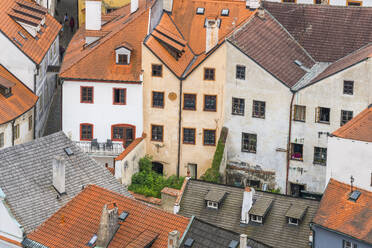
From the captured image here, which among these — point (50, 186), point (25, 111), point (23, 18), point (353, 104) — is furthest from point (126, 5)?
point (50, 186)

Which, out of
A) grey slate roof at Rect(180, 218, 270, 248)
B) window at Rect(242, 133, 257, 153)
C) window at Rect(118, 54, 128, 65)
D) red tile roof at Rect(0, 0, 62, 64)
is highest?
red tile roof at Rect(0, 0, 62, 64)

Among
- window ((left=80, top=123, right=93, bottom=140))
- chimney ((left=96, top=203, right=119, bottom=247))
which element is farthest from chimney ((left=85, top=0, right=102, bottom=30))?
chimney ((left=96, top=203, right=119, bottom=247))

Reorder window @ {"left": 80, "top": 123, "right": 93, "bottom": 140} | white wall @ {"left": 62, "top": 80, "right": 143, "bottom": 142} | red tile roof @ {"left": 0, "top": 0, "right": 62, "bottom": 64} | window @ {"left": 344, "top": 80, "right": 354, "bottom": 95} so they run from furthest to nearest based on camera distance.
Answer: red tile roof @ {"left": 0, "top": 0, "right": 62, "bottom": 64} < window @ {"left": 80, "top": 123, "right": 93, "bottom": 140} < white wall @ {"left": 62, "top": 80, "right": 143, "bottom": 142} < window @ {"left": 344, "top": 80, "right": 354, "bottom": 95}

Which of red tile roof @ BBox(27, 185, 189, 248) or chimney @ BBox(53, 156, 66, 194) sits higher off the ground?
chimney @ BBox(53, 156, 66, 194)

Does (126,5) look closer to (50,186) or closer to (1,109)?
(1,109)

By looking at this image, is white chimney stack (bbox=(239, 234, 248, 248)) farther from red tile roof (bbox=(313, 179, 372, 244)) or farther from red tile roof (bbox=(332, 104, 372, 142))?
red tile roof (bbox=(332, 104, 372, 142))

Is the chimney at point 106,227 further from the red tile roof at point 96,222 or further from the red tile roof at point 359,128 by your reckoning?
the red tile roof at point 359,128

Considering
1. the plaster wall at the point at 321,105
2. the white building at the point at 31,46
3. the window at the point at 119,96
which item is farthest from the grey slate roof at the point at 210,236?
the white building at the point at 31,46
